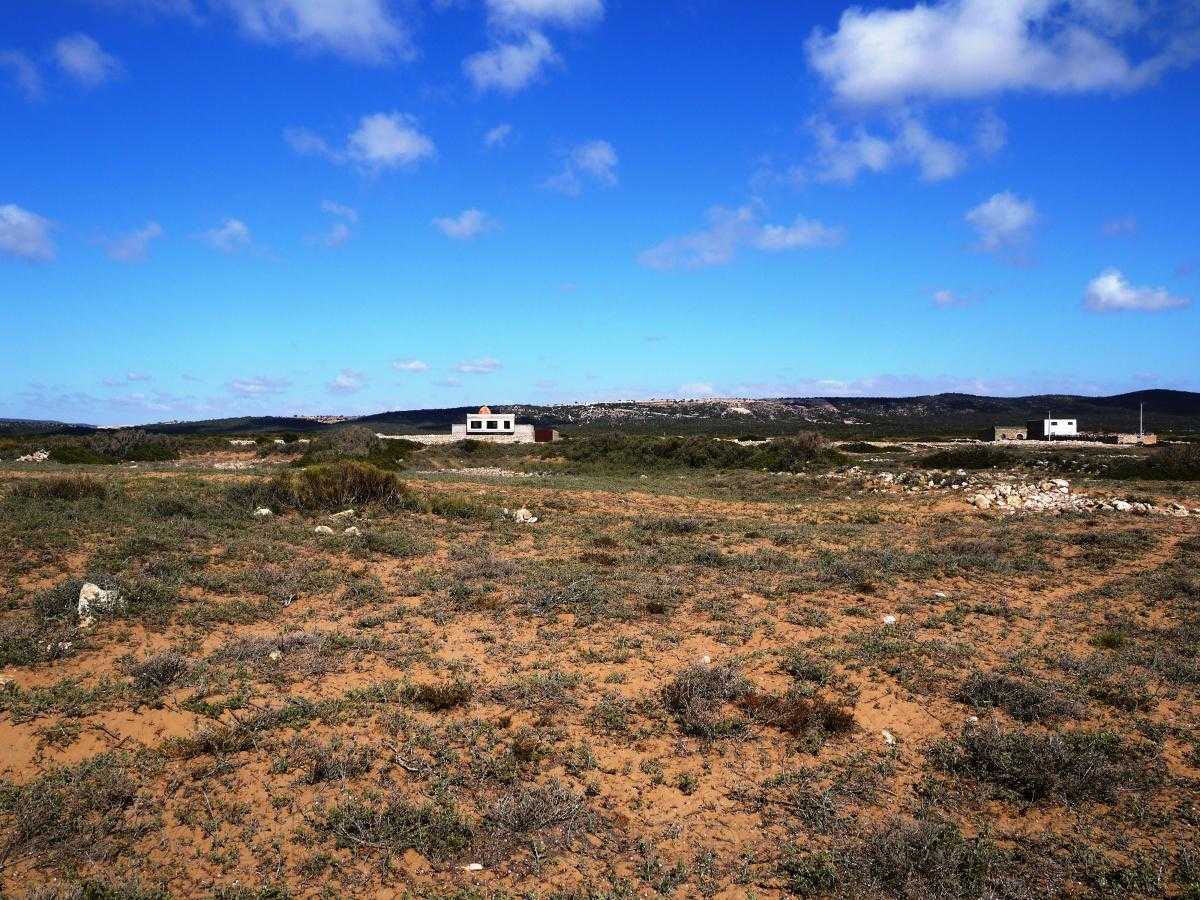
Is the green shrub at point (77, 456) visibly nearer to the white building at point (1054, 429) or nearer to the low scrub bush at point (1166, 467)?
the low scrub bush at point (1166, 467)

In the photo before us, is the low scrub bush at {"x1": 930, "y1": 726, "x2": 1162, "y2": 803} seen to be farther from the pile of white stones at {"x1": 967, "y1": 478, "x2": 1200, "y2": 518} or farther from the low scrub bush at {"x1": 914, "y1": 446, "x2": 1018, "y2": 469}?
the low scrub bush at {"x1": 914, "y1": 446, "x2": 1018, "y2": 469}

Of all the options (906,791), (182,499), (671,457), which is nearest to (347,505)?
(182,499)

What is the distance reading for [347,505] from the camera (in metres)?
18.5

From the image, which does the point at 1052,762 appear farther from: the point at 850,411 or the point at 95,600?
the point at 850,411

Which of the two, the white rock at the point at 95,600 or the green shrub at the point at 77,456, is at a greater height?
the green shrub at the point at 77,456

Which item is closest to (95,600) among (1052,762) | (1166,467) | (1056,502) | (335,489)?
(335,489)

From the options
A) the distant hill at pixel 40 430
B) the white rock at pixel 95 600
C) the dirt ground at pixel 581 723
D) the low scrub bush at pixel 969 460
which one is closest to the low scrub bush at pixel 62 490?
the dirt ground at pixel 581 723

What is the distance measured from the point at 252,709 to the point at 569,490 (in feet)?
70.4

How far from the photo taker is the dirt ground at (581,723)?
210 inches

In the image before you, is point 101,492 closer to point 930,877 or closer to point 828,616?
point 828,616

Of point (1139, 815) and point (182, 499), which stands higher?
point (182, 499)

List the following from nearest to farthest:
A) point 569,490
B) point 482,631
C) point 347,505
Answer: point 482,631 < point 347,505 < point 569,490

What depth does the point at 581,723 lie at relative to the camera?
7445mm

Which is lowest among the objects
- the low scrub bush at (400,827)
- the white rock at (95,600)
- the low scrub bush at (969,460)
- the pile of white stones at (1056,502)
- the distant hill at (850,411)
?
the low scrub bush at (400,827)
